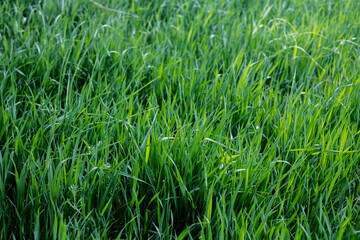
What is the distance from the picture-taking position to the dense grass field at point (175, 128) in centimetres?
140

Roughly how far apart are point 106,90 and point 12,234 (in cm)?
86

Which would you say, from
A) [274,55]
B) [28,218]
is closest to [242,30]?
[274,55]

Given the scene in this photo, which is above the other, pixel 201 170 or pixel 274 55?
pixel 274 55

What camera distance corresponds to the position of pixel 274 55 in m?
2.42

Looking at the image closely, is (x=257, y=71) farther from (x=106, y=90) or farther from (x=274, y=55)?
(x=106, y=90)

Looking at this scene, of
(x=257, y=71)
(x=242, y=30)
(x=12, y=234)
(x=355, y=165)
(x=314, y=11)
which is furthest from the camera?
(x=314, y=11)

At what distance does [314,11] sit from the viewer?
10.8ft

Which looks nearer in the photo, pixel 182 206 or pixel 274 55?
pixel 182 206

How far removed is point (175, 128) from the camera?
1922 mm

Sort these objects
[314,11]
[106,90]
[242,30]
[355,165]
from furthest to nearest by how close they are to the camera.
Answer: [314,11]
[242,30]
[106,90]
[355,165]

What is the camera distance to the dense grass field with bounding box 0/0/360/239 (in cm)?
140

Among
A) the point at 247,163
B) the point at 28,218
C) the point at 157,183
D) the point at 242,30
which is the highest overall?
the point at 242,30

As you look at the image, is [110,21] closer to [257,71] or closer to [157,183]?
[257,71]

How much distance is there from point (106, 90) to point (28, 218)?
760 mm
